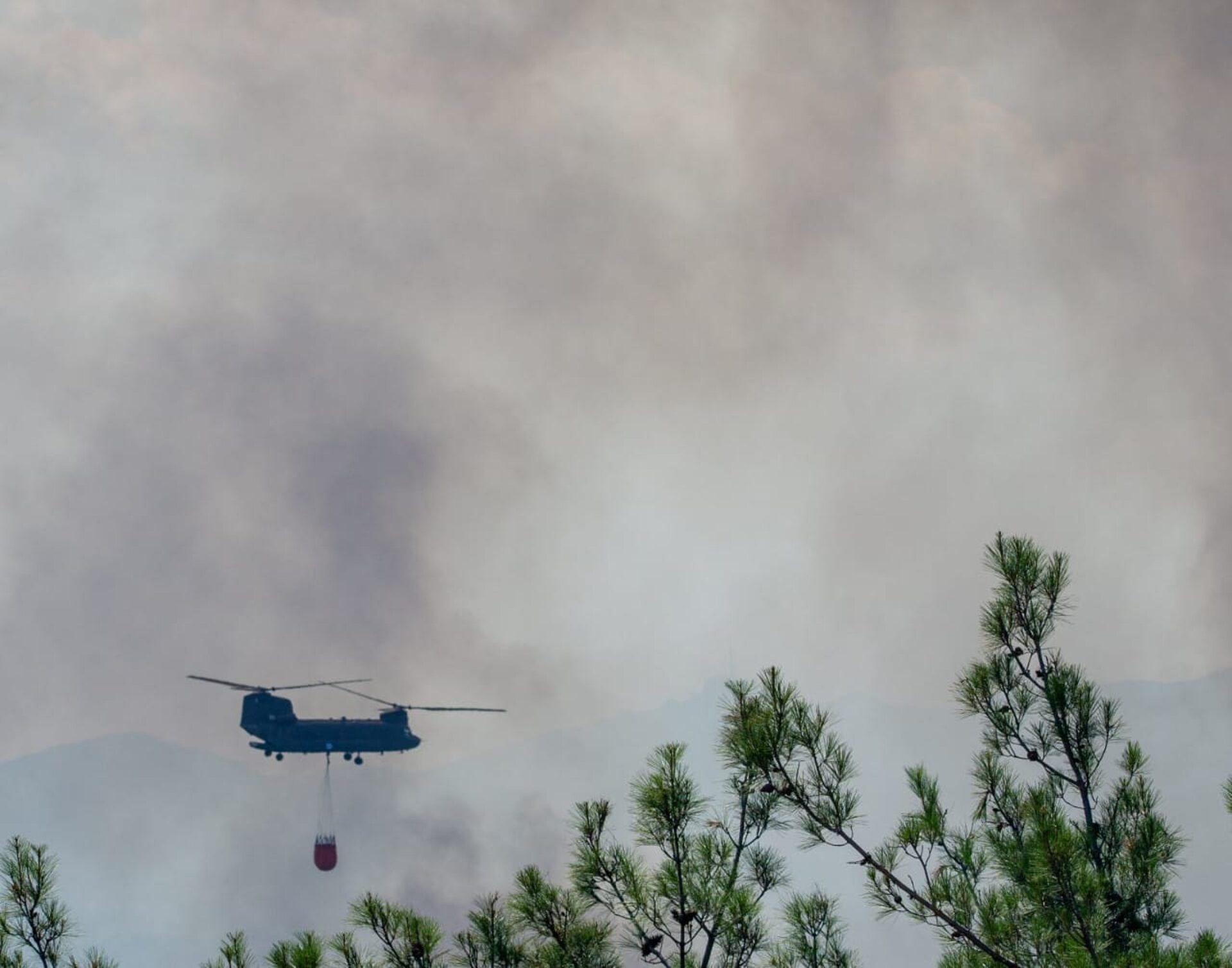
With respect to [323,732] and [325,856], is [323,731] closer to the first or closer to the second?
[323,732]

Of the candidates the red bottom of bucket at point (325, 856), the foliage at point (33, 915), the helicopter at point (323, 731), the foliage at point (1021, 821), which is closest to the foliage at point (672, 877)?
the foliage at point (1021, 821)

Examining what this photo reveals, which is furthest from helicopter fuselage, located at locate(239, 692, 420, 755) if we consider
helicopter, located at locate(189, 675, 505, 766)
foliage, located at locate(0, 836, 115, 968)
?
foliage, located at locate(0, 836, 115, 968)

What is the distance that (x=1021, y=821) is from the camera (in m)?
9.85

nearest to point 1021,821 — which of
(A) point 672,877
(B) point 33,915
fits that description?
(A) point 672,877

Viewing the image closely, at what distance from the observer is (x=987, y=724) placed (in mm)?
10422

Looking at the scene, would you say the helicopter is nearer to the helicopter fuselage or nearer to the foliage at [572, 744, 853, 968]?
the helicopter fuselage

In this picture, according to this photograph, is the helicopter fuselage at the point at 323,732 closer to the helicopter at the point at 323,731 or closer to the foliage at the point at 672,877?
the helicopter at the point at 323,731

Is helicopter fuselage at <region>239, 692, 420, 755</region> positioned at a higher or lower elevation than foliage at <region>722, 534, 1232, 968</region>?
higher

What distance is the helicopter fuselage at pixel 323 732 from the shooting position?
3706 inches

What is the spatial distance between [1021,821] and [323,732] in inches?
3600

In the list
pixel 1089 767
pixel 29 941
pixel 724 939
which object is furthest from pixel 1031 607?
pixel 29 941

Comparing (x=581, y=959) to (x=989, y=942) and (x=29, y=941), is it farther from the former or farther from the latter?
(x=29, y=941)

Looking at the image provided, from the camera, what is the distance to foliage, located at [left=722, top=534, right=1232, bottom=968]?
8.15 m

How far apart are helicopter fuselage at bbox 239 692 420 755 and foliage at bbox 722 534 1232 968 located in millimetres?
86159
